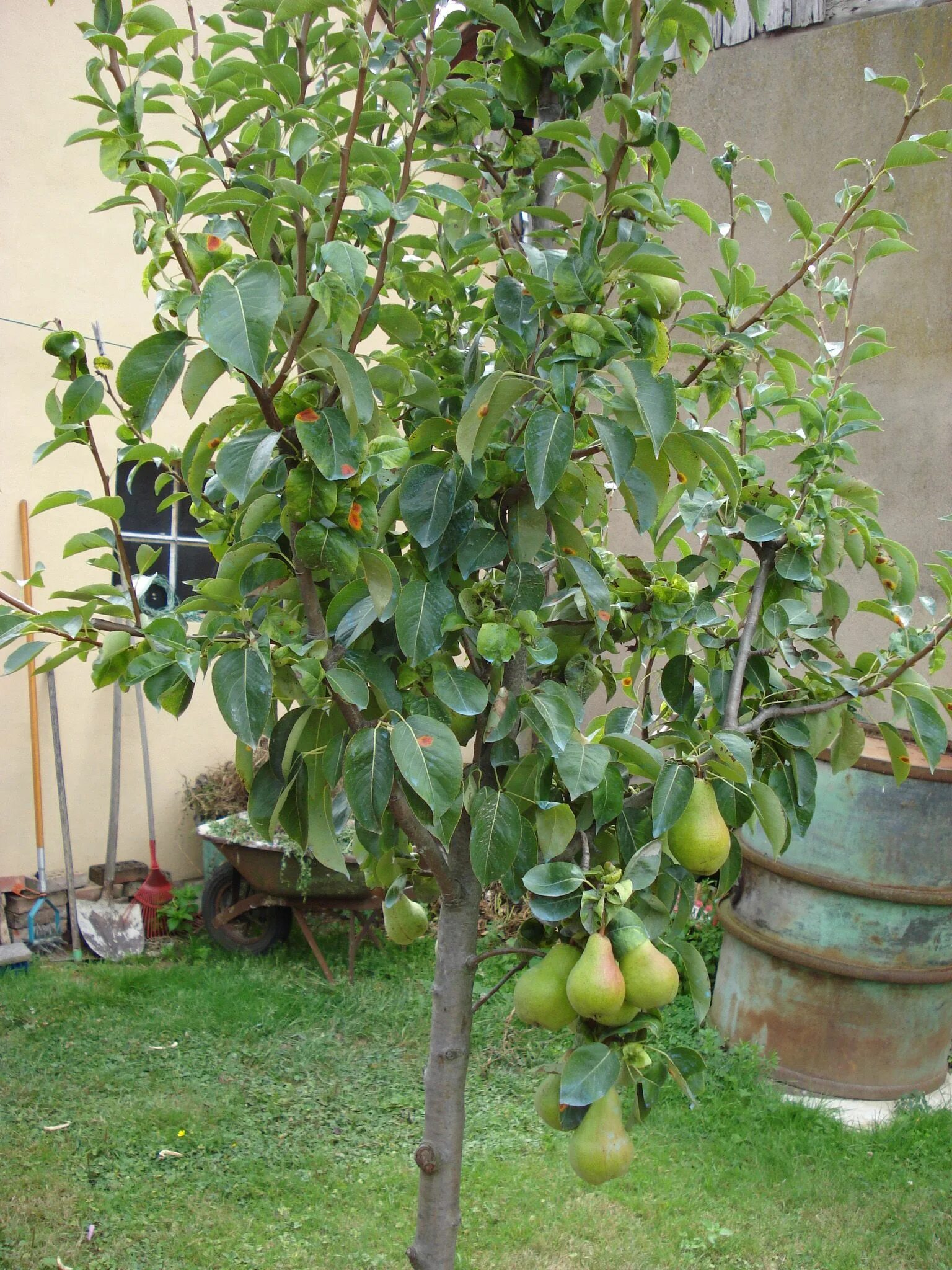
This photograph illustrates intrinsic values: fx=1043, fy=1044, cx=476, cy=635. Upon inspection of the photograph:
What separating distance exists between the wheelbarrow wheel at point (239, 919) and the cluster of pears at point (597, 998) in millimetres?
3782

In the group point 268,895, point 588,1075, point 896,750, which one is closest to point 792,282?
point 896,750

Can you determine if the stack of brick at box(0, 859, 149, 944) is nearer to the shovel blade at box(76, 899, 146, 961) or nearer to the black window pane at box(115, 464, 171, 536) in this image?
the shovel blade at box(76, 899, 146, 961)

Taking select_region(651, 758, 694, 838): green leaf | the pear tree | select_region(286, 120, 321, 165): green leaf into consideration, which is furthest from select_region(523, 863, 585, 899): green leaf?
select_region(286, 120, 321, 165): green leaf

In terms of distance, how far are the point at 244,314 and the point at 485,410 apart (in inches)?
12.8

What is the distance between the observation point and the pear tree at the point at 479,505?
1.12 m

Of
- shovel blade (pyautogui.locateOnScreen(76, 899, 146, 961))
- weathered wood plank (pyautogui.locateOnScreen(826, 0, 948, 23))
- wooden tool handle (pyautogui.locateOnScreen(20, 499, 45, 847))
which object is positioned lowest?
shovel blade (pyautogui.locateOnScreen(76, 899, 146, 961))

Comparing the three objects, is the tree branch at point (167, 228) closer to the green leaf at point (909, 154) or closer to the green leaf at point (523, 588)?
the green leaf at point (523, 588)

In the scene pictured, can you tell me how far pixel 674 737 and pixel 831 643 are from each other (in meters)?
0.35

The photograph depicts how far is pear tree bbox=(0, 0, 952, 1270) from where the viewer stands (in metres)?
1.12

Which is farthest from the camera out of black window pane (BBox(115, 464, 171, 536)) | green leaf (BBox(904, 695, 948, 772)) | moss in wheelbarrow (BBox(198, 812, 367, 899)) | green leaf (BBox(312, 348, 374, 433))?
black window pane (BBox(115, 464, 171, 536))

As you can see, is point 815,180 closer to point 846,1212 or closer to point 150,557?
point 846,1212

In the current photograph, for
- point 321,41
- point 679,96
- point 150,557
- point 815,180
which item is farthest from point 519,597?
point 679,96

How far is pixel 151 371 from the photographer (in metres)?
1.03

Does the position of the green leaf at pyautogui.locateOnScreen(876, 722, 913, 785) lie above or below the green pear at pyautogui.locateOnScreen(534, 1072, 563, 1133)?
A: above
